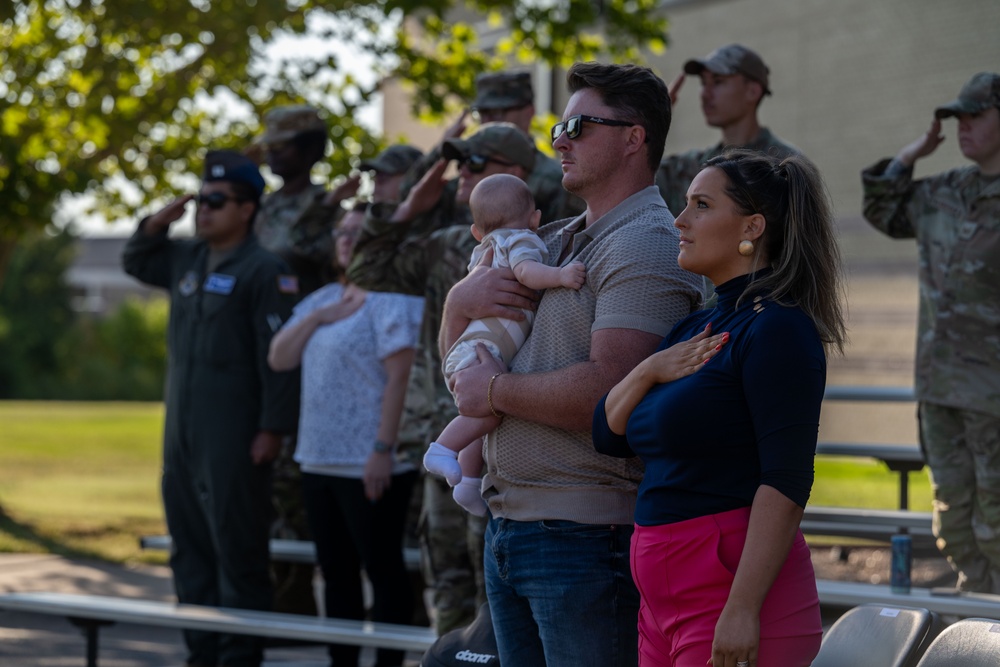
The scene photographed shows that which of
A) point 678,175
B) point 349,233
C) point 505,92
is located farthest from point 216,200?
point 678,175

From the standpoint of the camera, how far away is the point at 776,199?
2.72 meters

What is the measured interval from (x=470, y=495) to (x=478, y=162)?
5.39ft

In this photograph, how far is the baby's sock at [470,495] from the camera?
136 inches

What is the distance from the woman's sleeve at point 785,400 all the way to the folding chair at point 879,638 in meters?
0.81

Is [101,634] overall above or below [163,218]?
below

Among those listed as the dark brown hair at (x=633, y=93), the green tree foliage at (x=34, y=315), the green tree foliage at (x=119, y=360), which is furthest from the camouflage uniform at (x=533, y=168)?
the green tree foliage at (x=34, y=315)

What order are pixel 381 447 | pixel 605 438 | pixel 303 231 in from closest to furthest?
pixel 605 438
pixel 381 447
pixel 303 231

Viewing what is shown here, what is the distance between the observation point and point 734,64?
5.78m

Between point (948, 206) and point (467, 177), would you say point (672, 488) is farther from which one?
point (948, 206)

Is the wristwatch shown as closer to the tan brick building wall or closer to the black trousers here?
the black trousers

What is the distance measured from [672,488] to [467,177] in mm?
2355

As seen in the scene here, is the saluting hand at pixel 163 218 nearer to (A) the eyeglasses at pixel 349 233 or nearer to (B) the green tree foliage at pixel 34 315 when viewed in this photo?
(A) the eyeglasses at pixel 349 233

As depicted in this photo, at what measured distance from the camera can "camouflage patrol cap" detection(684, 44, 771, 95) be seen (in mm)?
5758

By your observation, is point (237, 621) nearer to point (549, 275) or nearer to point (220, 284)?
point (220, 284)
